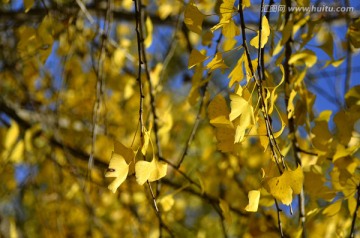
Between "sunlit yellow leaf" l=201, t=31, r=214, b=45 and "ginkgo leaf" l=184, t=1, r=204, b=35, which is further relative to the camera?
"sunlit yellow leaf" l=201, t=31, r=214, b=45

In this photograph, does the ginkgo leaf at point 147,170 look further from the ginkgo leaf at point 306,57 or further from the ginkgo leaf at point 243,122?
the ginkgo leaf at point 306,57

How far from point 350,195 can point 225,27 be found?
1.09ft

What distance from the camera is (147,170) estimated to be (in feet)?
2.24

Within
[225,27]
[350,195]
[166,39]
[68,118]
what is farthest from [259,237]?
[166,39]

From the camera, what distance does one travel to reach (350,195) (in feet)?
2.74

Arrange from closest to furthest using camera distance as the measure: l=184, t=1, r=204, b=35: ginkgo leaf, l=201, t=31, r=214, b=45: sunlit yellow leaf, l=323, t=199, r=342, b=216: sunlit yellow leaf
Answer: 1. l=184, t=1, r=204, b=35: ginkgo leaf
2. l=323, t=199, r=342, b=216: sunlit yellow leaf
3. l=201, t=31, r=214, b=45: sunlit yellow leaf

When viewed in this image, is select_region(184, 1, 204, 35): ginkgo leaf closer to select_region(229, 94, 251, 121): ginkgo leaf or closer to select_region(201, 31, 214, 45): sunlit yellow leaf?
select_region(229, 94, 251, 121): ginkgo leaf

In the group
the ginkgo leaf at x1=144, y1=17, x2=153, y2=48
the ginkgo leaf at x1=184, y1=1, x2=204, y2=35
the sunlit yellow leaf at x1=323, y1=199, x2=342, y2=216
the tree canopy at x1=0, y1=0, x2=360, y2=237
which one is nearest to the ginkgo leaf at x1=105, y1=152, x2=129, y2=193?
the tree canopy at x1=0, y1=0, x2=360, y2=237

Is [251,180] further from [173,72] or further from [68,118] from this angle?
[173,72]

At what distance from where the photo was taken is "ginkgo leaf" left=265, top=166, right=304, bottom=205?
65cm

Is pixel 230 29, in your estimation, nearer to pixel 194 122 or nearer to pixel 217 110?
pixel 217 110

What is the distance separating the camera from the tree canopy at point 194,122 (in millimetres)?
682

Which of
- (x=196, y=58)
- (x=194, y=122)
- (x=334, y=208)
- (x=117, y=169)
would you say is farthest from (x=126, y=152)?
(x=194, y=122)

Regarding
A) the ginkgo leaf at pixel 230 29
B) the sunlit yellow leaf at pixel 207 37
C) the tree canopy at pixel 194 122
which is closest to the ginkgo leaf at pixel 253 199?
the tree canopy at pixel 194 122
